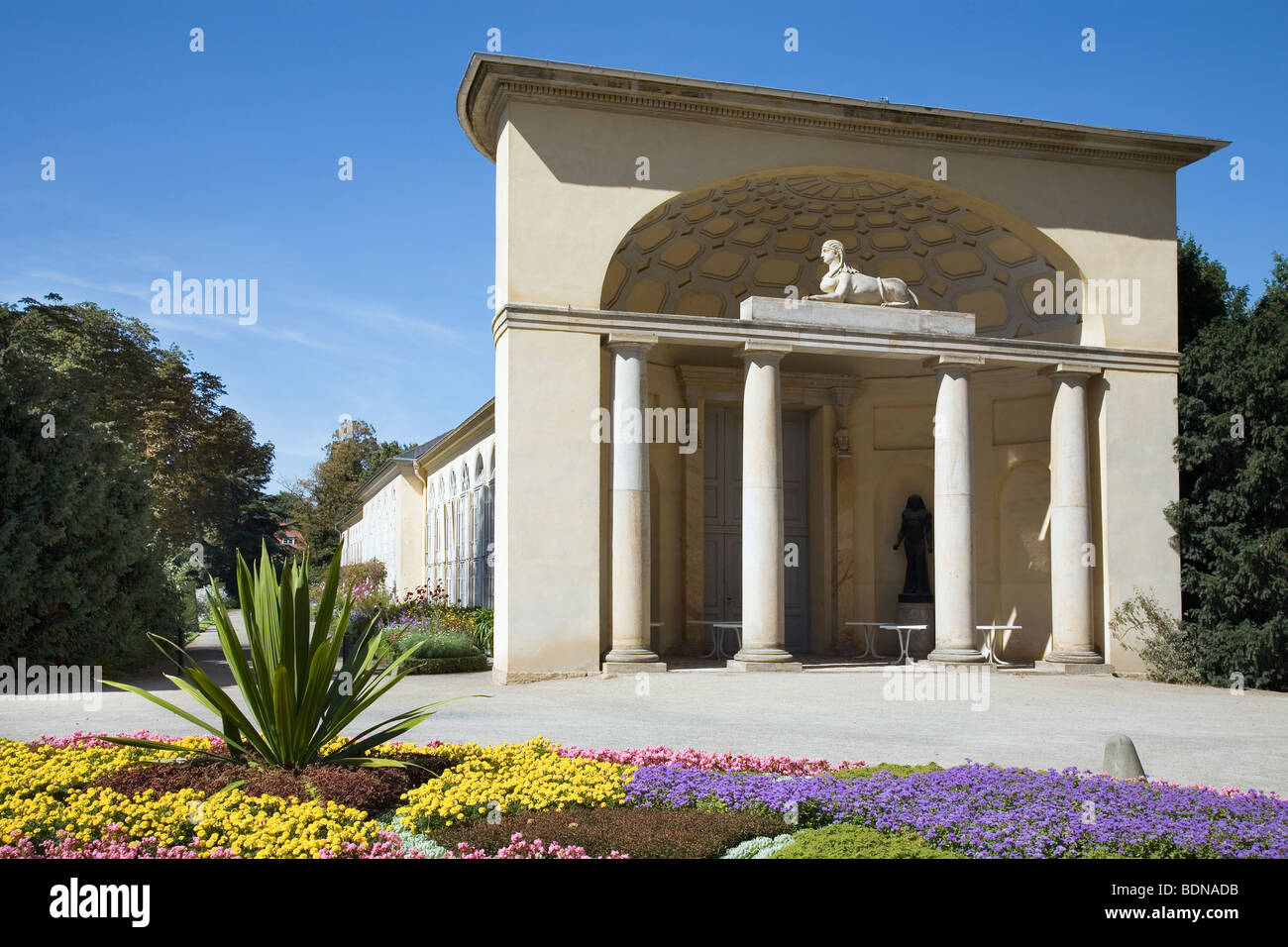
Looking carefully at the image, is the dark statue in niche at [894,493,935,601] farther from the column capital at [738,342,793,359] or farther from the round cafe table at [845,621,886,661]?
the column capital at [738,342,793,359]

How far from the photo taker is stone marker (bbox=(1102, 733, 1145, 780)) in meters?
7.40

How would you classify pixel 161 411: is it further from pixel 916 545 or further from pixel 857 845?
pixel 857 845

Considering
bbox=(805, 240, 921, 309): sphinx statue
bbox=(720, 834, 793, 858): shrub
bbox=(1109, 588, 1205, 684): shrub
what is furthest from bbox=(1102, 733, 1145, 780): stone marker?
bbox=(805, 240, 921, 309): sphinx statue

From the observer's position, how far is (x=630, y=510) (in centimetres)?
1717

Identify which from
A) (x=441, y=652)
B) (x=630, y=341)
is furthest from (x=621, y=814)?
(x=441, y=652)

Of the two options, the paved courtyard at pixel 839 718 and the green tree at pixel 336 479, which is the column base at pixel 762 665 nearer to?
the paved courtyard at pixel 839 718

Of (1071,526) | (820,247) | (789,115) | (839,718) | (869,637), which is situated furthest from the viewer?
(869,637)

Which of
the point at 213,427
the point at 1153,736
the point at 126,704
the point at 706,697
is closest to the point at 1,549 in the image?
the point at 126,704

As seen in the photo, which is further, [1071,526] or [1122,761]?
[1071,526]

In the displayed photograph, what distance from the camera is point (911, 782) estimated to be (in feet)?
23.2

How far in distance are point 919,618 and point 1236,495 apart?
6247 mm

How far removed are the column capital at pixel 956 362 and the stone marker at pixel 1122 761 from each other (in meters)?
11.9

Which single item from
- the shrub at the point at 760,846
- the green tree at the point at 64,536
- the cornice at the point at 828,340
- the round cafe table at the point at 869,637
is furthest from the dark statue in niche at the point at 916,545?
the shrub at the point at 760,846
